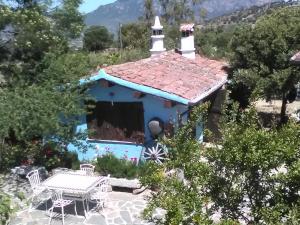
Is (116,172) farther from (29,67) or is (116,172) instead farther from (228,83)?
(228,83)

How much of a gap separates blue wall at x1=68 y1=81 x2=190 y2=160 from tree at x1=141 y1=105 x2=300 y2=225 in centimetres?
845

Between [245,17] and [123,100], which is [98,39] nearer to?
[245,17]

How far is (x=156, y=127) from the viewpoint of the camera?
46.2 feet

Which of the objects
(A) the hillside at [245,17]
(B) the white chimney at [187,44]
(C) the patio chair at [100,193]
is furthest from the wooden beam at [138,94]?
(A) the hillside at [245,17]

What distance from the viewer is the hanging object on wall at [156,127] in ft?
46.2

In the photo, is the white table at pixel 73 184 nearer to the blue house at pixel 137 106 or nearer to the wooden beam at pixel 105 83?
the blue house at pixel 137 106

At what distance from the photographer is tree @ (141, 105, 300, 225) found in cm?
489

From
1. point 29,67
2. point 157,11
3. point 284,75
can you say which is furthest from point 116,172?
point 157,11

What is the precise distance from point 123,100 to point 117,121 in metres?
0.71

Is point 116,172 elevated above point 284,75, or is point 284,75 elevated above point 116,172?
point 284,75

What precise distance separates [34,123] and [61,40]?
147 inches

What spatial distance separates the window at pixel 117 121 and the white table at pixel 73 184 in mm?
2818

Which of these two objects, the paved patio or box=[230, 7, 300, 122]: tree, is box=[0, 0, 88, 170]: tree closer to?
the paved patio

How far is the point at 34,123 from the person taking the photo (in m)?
12.3
